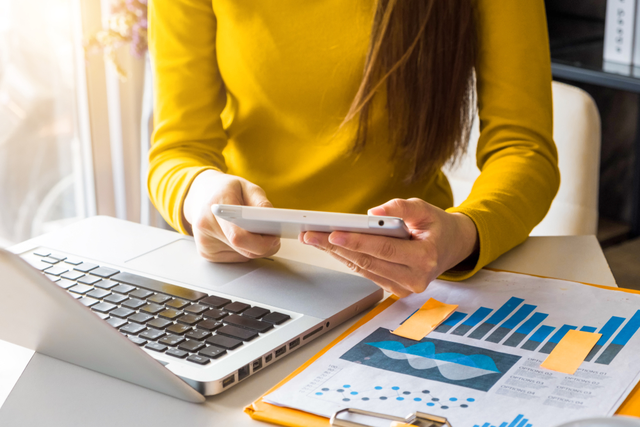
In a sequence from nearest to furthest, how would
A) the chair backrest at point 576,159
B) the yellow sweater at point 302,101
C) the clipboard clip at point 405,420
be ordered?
the clipboard clip at point 405,420 < the yellow sweater at point 302,101 < the chair backrest at point 576,159

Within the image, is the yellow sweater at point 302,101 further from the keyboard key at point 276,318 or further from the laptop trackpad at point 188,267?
the keyboard key at point 276,318

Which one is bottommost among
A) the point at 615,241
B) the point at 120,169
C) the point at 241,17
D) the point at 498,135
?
the point at 615,241

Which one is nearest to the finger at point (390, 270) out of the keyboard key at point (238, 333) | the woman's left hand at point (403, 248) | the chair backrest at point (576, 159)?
the woman's left hand at point (403, 248)

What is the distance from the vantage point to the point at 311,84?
895mm

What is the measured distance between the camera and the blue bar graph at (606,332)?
48 cm

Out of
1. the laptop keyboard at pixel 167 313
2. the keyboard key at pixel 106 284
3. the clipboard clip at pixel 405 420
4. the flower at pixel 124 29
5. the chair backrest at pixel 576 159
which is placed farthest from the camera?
the flower at pixel 124 29

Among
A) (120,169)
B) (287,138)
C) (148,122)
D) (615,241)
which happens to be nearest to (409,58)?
(287,138)

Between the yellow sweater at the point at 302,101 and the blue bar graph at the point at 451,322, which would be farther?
the yellow sweater at the point at 302,101

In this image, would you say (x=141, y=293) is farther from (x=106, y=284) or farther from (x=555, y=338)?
(x=555, y=338)

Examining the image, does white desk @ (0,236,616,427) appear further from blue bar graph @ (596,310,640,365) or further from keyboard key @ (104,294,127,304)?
blue bar graph @ (596,310,640,365)

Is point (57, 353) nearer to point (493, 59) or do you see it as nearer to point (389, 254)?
point (389, 254)

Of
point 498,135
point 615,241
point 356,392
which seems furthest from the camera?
point 615,241

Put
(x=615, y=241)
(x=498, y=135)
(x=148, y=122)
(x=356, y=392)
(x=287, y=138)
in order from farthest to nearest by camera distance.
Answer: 1. (x=615, y=241)
2. (x=148, y=122)
3. (x=287, y=138)
4. (x=498, y=135)
5. (x=356, y=392)

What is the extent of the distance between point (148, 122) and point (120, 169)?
35 centimetres
